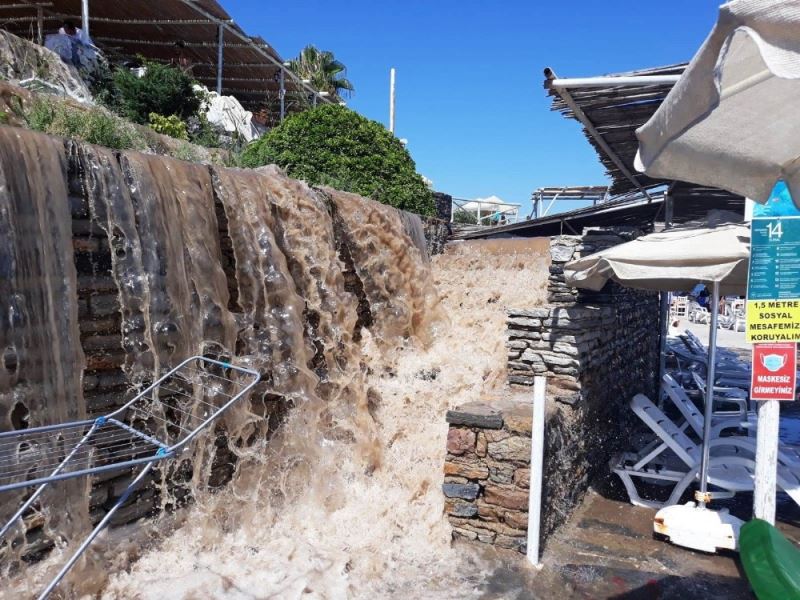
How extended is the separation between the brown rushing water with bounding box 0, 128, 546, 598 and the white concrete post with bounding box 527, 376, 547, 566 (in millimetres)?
492

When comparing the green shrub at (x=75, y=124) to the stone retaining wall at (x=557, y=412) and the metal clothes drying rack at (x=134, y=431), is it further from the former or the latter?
the stone retaining wall at (x=557, y=412)

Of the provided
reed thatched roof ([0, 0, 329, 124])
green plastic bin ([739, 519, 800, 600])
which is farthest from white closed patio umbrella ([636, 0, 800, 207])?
reed thatched roof ([0, 0, 329, 124])

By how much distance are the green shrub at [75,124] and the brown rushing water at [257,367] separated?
5.02 feet

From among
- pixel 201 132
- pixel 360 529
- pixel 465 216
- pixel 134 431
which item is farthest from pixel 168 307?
pixel 465 216

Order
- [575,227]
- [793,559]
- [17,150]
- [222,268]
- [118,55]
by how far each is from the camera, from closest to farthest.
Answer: [793,559], [17,150], [222,268], [575,227], [118,55]

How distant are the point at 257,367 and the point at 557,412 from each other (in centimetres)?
238

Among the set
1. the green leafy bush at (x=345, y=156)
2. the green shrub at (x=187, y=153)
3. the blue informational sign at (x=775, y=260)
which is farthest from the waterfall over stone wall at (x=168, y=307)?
the green leafy bush at (x=345, y=156)

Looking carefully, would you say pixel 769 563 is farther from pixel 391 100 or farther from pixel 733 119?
pixel 391 100

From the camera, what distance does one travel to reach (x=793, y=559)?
9.95 feet

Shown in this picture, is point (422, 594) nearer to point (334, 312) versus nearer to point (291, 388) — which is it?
point (291, 388)

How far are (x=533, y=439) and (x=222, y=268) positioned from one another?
269cm

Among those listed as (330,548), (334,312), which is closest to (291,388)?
(334,312)

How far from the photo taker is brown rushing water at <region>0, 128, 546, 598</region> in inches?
134

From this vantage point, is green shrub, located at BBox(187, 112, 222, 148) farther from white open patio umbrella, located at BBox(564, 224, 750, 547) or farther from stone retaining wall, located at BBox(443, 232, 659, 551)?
→ white open patio umbrella, located at BBox(564, 224, 750, 547)
